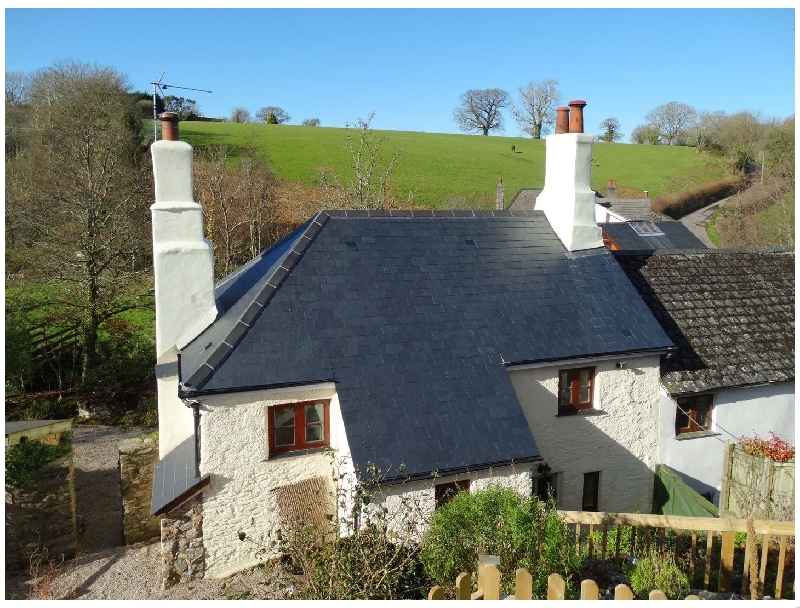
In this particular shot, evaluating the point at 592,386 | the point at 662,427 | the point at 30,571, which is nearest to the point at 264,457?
the point at 30,571

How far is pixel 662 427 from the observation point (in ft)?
40.8

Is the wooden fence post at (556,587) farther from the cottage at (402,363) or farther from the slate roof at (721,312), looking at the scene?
the slate roof at (721,312)

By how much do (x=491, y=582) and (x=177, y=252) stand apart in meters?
8.36

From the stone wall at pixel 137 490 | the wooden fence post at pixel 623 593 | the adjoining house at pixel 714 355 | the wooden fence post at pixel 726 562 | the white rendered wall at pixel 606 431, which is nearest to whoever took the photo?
the wooden fence post at pixel 623 593

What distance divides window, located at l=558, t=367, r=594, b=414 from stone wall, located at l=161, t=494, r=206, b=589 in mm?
6712

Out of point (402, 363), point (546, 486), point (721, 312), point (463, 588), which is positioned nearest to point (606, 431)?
point (546, 486)

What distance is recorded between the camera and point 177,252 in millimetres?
11305

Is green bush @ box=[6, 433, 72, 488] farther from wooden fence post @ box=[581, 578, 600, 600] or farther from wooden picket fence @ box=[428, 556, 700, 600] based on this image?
wooden fence post @ box=[581, 578, 600, 600]

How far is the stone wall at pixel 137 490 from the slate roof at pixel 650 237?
58.3ft

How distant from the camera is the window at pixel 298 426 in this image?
981cm

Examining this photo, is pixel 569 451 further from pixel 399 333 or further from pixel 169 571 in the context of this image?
pixel 169 571

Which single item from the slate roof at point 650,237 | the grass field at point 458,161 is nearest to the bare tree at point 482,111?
the grass field at point 458,161

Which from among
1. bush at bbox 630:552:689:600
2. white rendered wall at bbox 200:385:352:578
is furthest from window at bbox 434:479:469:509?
bush at bbox 630:552:689:600

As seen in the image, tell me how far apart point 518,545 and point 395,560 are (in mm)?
1869
